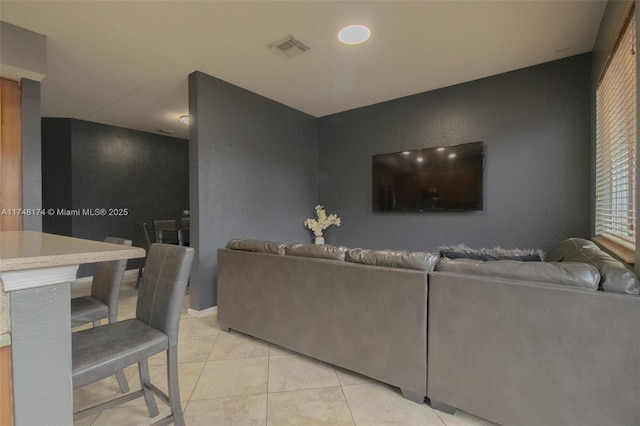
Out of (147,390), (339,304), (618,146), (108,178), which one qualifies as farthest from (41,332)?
(108,178)

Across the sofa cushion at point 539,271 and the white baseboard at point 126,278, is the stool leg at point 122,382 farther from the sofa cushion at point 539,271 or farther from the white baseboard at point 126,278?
the white baseboard at point 126,278

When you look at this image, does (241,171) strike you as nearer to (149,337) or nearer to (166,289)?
(166,289)

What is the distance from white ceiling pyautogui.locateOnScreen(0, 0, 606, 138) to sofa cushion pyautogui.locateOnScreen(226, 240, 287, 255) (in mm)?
1749

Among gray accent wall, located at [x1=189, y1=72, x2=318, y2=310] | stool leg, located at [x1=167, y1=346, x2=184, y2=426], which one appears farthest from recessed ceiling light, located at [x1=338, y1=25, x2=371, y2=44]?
stool leg, located at [x1=167, y1=346, x2=184, y2=426]

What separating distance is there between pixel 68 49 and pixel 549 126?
15.8ft

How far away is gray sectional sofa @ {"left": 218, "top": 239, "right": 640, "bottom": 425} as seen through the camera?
3.95 ft

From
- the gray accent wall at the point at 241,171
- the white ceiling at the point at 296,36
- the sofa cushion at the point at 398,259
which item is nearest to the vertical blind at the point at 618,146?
the white ceiling at the point at 296,36

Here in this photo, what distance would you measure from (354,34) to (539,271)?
2227 mm

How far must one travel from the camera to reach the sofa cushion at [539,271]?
1279mm

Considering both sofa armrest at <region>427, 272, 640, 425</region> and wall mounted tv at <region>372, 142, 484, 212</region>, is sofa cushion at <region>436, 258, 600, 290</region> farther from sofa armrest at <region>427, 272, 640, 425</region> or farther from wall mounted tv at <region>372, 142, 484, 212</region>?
wall mounted tv at <region>372, 142, 484, 212</region>

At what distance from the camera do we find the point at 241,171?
11.7ft

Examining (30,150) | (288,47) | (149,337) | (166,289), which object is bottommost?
(149,337)

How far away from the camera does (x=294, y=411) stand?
1.59 metres

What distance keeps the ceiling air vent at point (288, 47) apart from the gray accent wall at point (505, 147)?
1855 millimetres
